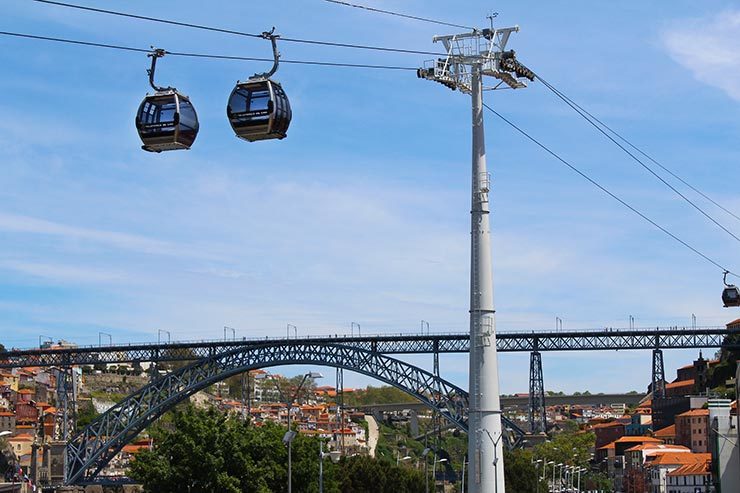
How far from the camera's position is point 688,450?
128 m

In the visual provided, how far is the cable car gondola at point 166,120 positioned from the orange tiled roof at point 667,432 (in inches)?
4832

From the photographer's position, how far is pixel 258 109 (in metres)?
25.0

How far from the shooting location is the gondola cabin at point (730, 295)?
154ft

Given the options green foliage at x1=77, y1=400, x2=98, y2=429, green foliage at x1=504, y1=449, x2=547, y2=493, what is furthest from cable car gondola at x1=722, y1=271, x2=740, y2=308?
green foliage at x1=77, y1=400, x2=98, y2=429

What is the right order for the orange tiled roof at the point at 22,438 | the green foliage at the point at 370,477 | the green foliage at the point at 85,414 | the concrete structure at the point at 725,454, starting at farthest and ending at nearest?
1. the green foliage at the point at 85,414
2. the orange tiled roof at the point at 22,438
3. the green foliage at the point at 370,477
4. the concrete structure at the point at 725,454

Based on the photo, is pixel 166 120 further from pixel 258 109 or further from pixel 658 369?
pixel 658 369

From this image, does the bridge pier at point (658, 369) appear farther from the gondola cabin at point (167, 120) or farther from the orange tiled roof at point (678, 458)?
the gondola cabin at point (167, 120)

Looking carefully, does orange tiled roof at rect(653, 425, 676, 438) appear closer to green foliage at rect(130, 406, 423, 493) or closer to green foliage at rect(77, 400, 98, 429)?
green foliage at rect(77, 400, 98, 429)

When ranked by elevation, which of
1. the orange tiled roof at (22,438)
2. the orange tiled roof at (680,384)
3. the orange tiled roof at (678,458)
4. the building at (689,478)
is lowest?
the building at (689,478)

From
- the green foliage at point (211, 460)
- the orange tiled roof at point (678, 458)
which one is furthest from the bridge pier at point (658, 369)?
the green foliage at point (211, 460)

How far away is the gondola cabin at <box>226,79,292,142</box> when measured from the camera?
2494 centimetres

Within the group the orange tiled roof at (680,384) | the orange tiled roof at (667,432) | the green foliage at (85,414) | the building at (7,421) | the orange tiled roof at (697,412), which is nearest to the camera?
the orange tiled roof at (697,412)

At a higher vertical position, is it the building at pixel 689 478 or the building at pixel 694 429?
the building at pixel 694 429

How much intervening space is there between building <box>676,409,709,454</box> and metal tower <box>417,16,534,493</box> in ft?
317
